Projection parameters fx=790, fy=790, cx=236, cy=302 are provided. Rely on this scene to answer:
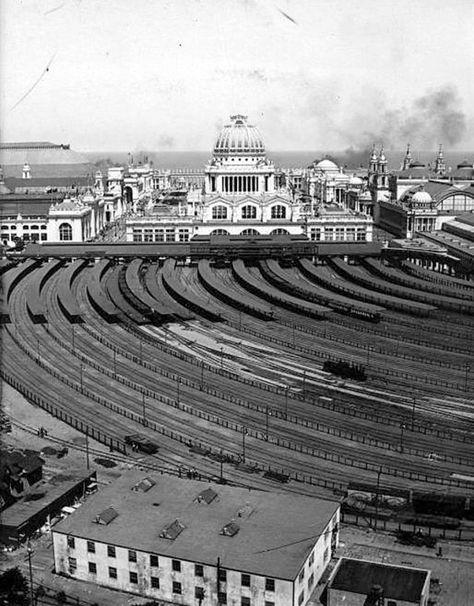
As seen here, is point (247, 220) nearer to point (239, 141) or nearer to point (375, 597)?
point (239, 141)

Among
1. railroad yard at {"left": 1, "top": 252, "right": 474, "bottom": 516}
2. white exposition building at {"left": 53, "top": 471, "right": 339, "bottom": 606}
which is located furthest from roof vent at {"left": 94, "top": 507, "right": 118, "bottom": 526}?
railroad yard at {"left": 1, "top": 252, "right": 474, "bottom": 516}

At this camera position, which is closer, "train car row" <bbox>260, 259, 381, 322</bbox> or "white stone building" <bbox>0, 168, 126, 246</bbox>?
"train car row" <bbox>260, 259, 381, 322</bbox>

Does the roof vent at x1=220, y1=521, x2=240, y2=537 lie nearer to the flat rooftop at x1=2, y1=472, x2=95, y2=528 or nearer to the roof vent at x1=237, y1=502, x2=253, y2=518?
the roof vent at x1=237, y1=502, x2=253, y2=518

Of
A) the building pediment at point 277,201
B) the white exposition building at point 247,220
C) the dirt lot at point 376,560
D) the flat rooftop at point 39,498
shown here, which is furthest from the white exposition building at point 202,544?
the building pediment at point 277,201

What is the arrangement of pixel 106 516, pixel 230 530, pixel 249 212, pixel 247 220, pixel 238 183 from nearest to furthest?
pixel 230 530, pixel 106 516, pixel 247 220, pixel 249 212, pixel 238 183

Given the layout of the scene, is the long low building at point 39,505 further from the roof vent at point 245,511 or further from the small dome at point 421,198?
the small dome at point 421,198

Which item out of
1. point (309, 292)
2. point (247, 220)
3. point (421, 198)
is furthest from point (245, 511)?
point (421, 198)

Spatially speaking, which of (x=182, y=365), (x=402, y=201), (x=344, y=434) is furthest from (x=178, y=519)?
(x=402, y=201)
